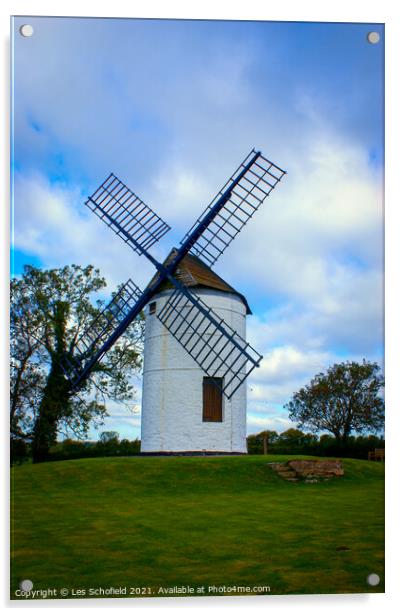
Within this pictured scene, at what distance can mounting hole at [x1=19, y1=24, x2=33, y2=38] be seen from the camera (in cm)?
859

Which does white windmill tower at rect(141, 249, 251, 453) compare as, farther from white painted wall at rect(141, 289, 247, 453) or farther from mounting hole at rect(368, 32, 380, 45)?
mounting hole at rect(368, 32, 380, 45)

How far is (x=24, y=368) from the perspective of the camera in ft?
52.4

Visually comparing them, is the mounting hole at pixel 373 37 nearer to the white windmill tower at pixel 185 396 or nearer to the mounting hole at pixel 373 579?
the mounting hole at pixel 373 579

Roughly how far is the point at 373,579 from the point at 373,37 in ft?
24.5

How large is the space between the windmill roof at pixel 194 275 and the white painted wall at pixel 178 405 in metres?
0.21

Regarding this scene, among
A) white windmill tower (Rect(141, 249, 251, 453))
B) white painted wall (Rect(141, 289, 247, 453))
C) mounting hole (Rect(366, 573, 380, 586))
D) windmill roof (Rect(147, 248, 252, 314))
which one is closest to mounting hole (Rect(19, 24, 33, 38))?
mounting hole (Rect(366, 573, 380, 586))

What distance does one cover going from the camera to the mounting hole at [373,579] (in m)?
8.27

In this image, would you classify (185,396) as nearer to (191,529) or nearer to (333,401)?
(191,529)

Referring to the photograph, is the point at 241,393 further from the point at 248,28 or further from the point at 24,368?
the point at 248,28

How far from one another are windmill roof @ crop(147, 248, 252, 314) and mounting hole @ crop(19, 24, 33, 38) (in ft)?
31.0

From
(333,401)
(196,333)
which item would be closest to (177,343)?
(196,333)

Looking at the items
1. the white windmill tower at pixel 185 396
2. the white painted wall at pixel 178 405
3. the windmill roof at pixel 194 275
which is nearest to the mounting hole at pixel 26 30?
the windmill roof at pixel 194 275

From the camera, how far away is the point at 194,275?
1794 centimetres

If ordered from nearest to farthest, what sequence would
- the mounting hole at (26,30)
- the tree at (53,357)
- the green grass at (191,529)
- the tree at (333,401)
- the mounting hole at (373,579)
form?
the green grass at (191,529), the mounting hole at (373,579), the mounting hole at (26,30), the tree at (53,357), the tree at (333,401)
